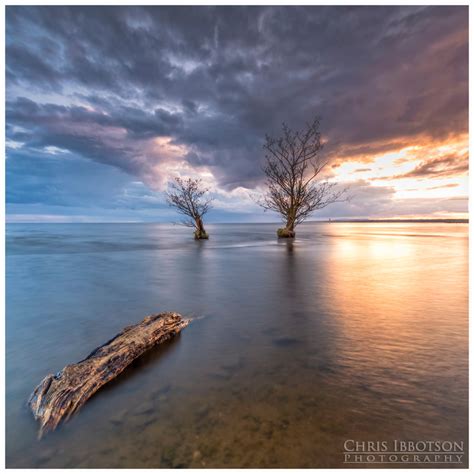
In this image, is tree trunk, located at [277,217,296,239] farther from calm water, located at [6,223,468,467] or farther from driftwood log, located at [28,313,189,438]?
driftwood log, located at [28,313,189,438]

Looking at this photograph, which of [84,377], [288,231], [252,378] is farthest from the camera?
[288,231]

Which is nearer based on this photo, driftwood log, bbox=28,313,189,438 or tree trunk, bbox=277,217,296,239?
driftwood log, bbox=28,313,189,438

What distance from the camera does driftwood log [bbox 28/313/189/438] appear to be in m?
2.46

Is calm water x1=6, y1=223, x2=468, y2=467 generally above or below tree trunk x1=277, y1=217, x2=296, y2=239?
below

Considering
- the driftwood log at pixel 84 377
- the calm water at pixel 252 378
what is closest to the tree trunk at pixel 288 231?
the calm water at pixel 252 378

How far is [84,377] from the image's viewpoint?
9.12 ft

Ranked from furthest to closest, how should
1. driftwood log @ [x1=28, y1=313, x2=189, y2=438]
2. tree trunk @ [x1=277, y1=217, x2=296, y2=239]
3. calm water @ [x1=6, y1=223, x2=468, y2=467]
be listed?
1. tree trunk @ [x1=277, y1=217, x2=296, y2=239]
2. driftwood log @ [x1=28, y1=313, x2=189, y2=438]
3. calm water @ [x1=6, y1=223, x2=468, y2=467]

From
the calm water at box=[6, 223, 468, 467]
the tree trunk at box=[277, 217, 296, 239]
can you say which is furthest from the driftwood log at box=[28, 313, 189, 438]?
the tree trunk at box=[277, 217, 296, 239]

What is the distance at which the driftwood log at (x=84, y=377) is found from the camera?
246cm

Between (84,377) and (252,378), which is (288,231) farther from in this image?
(84,377)

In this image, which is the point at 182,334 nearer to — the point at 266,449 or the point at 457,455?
the point at 266,449

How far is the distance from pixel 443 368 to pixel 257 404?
93.3 inches

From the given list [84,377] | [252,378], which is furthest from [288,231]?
[84,377]

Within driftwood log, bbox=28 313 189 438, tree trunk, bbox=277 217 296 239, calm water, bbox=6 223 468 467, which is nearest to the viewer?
calm water, bbox=6 223 468 467
